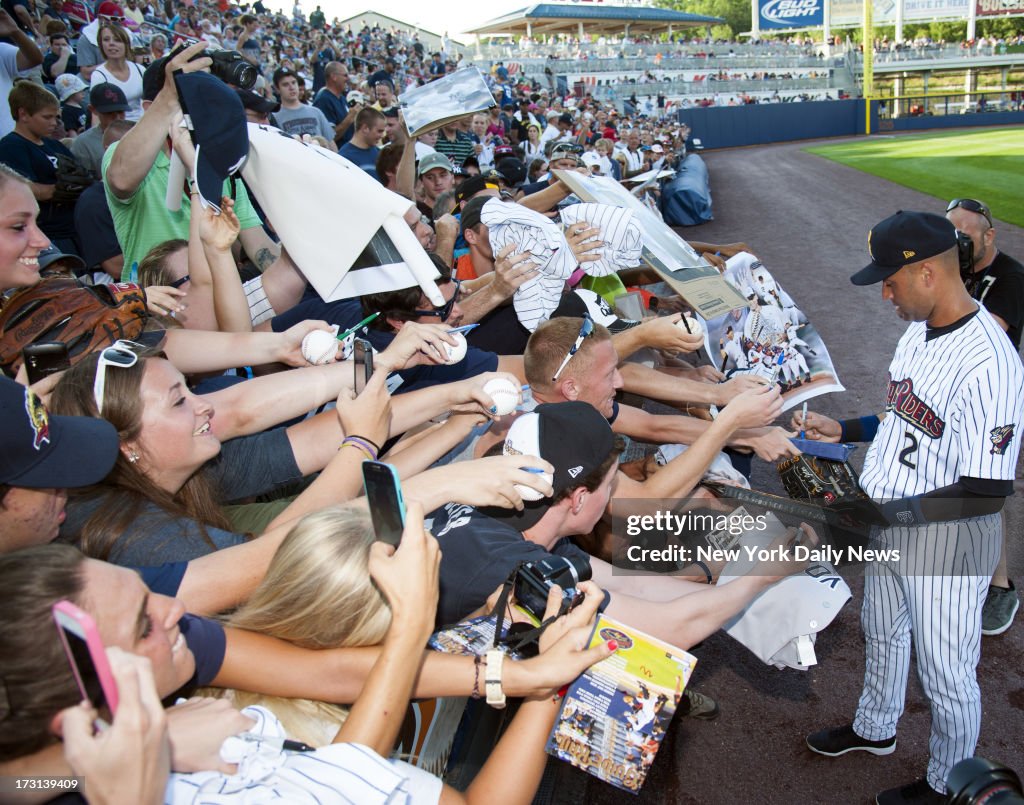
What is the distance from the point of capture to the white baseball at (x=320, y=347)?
10.2ft

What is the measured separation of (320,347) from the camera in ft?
10.2

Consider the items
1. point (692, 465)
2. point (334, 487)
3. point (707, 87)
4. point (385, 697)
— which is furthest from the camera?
point (707, 87)

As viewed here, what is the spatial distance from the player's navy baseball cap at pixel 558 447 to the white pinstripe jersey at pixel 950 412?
1.37 meters

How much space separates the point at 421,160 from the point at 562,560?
6610 mm

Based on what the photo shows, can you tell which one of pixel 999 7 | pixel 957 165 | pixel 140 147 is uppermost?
pixel 999 7

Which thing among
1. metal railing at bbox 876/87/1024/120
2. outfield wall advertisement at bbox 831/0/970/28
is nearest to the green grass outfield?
metal railing at bbox 876/87/1024/120

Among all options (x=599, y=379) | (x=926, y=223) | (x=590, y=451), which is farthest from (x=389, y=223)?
(x=926, y=223)

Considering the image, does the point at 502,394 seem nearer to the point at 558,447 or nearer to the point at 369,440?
the point at 558,447

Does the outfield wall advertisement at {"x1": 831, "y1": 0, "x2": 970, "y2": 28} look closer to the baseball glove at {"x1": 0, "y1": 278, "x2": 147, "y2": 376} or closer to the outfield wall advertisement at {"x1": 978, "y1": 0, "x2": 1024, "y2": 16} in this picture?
the outfield wall advertisement at {"x1": 978, "y1": 0, "x2": 1024, "y2": 16}

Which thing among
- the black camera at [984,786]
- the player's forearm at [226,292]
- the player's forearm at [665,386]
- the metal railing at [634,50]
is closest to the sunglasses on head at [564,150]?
the player's forearm at [665,386]

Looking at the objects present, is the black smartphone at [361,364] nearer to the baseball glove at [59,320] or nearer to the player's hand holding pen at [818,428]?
the baseball glove at [59,320]

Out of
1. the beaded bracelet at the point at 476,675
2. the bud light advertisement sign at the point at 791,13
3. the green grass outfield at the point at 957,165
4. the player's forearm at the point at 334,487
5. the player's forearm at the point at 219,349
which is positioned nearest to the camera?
the beaded bracelet at the point at 476,675

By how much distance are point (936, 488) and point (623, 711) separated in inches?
75.6

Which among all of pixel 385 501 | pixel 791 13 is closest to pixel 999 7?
pixel 791 13
